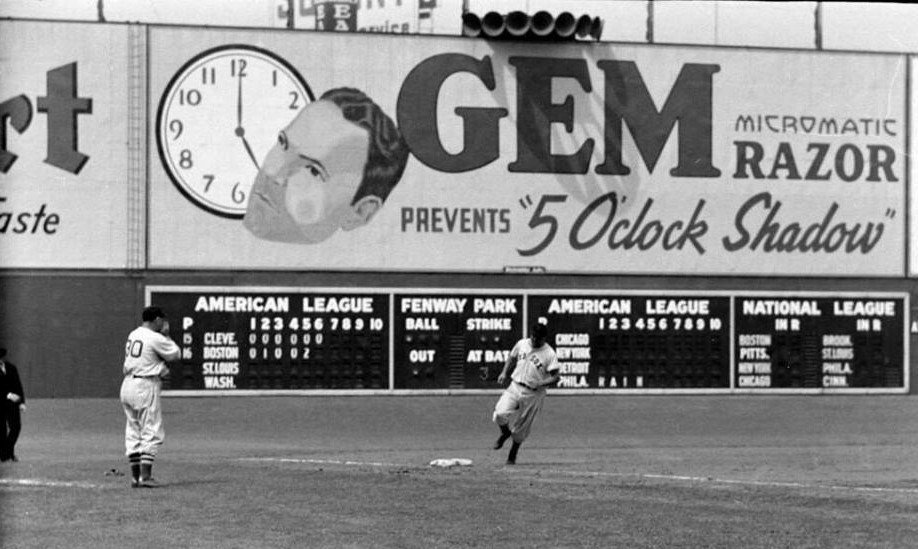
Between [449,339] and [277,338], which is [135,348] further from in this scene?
[449,339]

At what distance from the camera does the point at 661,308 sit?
35.3 m

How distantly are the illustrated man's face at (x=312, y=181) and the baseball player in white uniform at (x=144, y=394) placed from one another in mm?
16236

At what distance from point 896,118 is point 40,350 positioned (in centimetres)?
1912

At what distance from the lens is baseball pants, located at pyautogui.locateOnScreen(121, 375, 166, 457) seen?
60.8 ft

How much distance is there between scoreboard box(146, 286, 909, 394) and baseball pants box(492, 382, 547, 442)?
1059 cm

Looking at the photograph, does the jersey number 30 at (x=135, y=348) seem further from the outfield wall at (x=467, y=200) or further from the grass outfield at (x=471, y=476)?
the outfield wall at (x=467, y=200)

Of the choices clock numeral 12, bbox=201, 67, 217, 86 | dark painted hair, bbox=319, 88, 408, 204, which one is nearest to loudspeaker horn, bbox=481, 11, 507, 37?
dark painted hair, bbox=319, 88, 408, 204

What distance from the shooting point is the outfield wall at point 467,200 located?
34.1 meters

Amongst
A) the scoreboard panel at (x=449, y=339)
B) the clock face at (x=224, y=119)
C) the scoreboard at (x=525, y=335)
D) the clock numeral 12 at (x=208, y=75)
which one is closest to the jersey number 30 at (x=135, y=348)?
the scoreboard at (x=525, y=335)

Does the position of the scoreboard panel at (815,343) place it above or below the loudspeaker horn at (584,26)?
below

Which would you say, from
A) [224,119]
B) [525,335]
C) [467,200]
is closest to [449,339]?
[525,335]

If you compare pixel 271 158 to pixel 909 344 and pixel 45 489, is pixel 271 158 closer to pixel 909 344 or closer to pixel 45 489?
pixel 909 344

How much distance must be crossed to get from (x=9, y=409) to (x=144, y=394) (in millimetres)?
6084

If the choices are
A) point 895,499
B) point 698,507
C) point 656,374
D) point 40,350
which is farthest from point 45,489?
point 656,374
